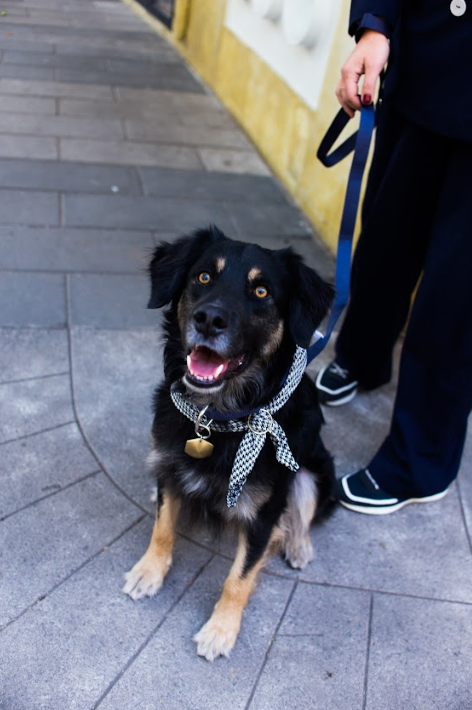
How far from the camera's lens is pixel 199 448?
7.38ft

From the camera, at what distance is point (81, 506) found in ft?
8.80

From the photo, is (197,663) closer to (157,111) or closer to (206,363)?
(206,363)

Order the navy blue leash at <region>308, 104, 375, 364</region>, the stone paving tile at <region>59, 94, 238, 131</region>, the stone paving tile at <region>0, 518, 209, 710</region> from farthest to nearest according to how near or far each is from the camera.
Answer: the stone paving tile at <region>59, 94, 238, 131</region> < the navy blue leash at <region>308, 104, 375, 364</region> < the stone paving tile at <region>0, 518, 209, 710</region>

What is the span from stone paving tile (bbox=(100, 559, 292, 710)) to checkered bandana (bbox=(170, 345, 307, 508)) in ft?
1.62

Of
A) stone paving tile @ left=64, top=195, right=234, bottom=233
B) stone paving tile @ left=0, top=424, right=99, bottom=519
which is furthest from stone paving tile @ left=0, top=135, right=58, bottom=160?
stone paving tile @ left=0, top=424, right=99, bottom=519

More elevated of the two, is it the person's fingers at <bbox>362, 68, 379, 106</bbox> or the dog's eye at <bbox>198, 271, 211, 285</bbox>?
the person's fingers at <bbox>362, 68, 379, 106</bbox>

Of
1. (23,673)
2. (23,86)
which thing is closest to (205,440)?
(23,673)

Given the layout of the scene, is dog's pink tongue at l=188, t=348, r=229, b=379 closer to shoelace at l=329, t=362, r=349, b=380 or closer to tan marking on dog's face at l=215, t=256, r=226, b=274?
tan marking on dog's face at l=215, t=256, r=226, b=274

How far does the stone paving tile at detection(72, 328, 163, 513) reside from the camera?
2891mm

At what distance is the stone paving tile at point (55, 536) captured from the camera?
233cm

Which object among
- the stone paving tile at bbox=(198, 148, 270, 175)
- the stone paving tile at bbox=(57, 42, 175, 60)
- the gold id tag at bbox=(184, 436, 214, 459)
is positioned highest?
the gold id tag at bbox=(184, 436, 214, 459)

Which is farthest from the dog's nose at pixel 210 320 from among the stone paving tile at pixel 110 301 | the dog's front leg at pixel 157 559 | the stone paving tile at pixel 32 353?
the stone paving tile at pixel 110 301

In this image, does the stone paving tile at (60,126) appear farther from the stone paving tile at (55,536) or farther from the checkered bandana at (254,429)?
the checkered bandana at (254,429)

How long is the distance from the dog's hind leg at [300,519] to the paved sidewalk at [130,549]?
62 millimetres
